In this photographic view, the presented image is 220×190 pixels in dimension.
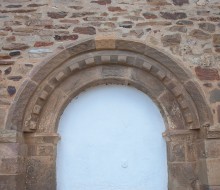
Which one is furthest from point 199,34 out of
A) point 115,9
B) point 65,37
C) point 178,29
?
point 65,37

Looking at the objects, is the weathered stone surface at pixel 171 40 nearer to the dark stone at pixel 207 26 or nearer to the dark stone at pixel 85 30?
the dark stone at pixel 207 26

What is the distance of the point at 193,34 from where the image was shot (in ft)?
12.2

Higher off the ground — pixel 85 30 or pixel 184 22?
pixel 184 22

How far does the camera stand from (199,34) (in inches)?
147

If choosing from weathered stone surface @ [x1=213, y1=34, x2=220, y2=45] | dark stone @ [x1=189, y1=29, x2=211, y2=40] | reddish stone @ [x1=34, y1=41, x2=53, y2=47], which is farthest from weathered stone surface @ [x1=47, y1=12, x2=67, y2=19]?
weathered stone surface @ [x1=213, y1=34, x2=220, y2=45]

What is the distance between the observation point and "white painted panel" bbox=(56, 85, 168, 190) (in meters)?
3.51

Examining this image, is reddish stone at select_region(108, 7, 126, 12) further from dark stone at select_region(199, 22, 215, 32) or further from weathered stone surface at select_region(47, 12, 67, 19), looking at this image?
dark stone at select_region(199, 22, 215, 32)

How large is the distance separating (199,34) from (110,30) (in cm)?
113

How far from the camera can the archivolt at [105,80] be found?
3.48 meters

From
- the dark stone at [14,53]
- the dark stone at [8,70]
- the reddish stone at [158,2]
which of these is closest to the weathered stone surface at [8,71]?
the dark stone at [8,70]

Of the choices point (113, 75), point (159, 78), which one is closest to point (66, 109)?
point (113, 75)

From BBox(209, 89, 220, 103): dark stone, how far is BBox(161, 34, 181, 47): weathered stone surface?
2.46ft

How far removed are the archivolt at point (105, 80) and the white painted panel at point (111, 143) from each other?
0.50ft

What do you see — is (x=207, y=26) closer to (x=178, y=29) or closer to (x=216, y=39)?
(x=216, y=39)
